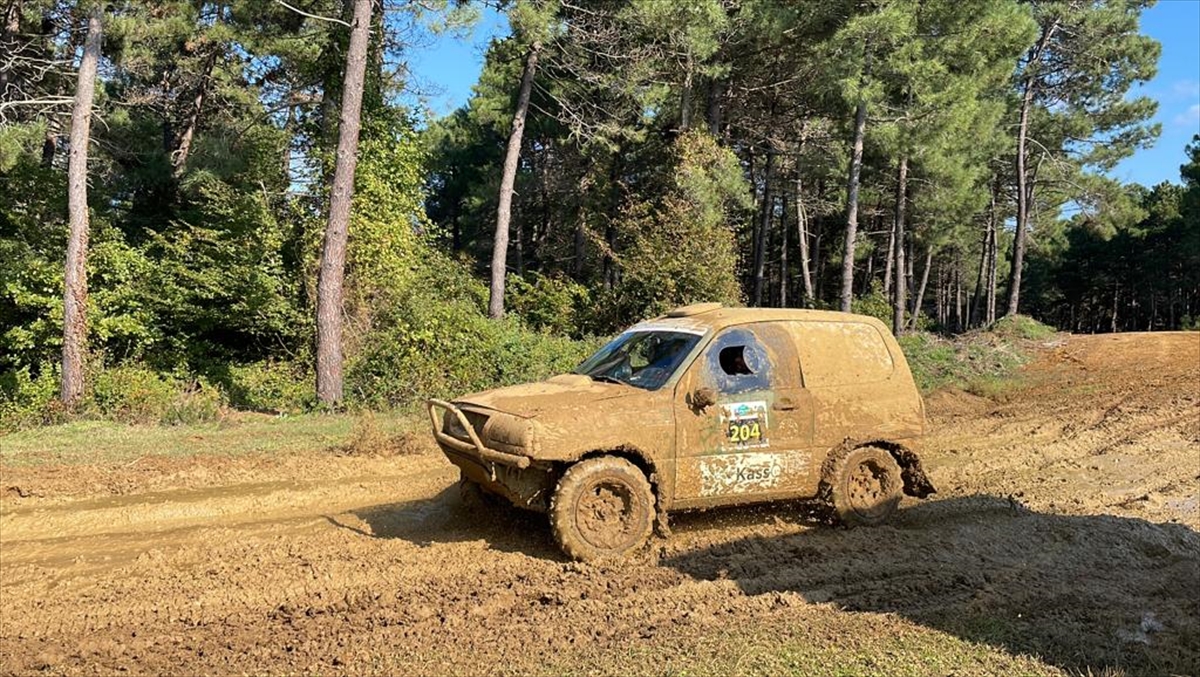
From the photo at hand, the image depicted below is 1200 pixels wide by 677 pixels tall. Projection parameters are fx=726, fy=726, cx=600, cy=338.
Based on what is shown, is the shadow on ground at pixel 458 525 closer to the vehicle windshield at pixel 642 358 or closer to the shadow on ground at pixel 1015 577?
the shadow on ground at pixel 1015 577

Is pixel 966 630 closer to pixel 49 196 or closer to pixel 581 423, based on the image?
pixel 581 423

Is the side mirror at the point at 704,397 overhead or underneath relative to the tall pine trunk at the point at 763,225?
underneath

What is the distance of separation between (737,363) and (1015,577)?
2.70 meters

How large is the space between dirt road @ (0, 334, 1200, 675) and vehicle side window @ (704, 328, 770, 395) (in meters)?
1.38

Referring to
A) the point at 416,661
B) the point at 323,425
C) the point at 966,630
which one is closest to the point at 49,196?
the point at 323,425

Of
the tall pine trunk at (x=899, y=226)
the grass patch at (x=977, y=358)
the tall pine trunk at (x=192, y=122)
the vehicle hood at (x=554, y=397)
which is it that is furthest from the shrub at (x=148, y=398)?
the tall pine trunk at (x=899, y=226)

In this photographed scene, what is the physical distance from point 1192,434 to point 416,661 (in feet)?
41.1

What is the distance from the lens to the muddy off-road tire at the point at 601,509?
5.70 m

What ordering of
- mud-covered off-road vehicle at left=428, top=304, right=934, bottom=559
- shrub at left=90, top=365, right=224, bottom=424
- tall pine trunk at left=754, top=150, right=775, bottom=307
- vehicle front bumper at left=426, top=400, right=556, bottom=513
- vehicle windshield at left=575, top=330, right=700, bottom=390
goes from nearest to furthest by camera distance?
vehicle front bumper at left=426, top=400, right=556, bottom=513 → mud-covered off-road vehicle at left=428, top=304, right=934, bottom=559 → vehicle windshield at left=575, top=330, right=700, bottom=390 → shrub at left=90, top=365, right=224, bottom=424 → tall pine trunk at left=754, top=150, right=775, bottom=307

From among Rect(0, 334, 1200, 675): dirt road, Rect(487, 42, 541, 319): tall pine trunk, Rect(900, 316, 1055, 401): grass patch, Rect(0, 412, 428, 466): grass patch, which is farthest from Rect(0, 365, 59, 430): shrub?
→ Rect(900, 316, 1055, 401): grass patch

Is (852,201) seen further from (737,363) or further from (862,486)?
(737,363)

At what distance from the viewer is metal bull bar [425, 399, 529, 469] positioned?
5.54 m

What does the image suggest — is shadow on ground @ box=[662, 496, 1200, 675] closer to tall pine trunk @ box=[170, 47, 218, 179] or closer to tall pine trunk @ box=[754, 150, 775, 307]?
tall pine trunk @ box=[170, 47, 218, 179]

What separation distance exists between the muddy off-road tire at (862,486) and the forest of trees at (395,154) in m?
9.38
